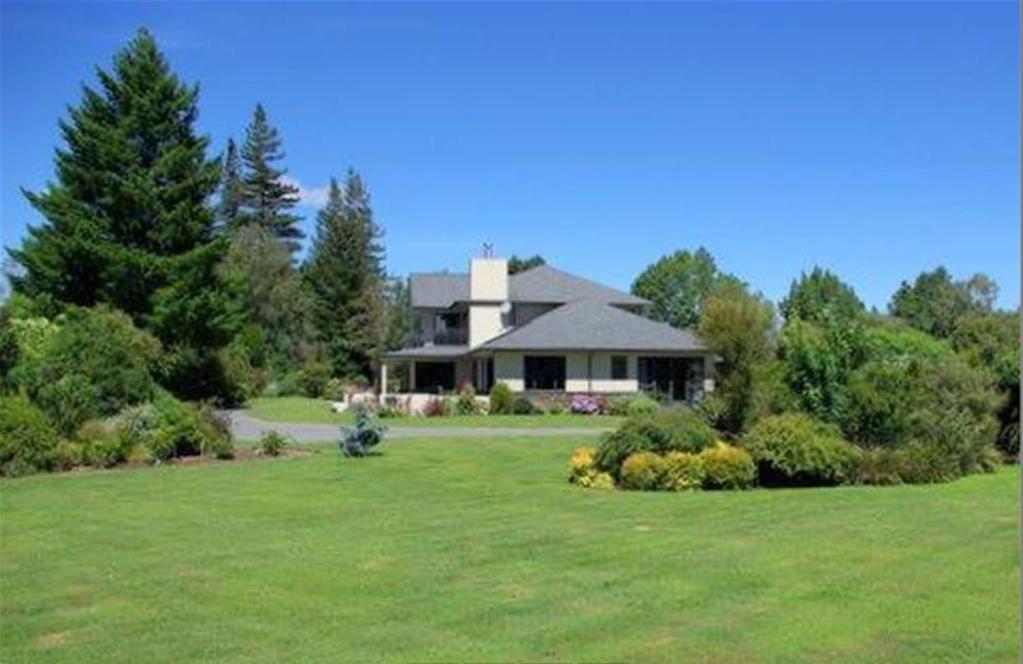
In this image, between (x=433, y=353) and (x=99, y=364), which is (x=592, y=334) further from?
(x=99, y=364)

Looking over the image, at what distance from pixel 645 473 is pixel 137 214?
1535 inches

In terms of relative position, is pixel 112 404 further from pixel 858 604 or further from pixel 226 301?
pixel 858 604

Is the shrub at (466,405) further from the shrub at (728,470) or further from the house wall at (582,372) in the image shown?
the shrub at (728,470)

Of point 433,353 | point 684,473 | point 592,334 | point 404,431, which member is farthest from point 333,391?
point 684,473

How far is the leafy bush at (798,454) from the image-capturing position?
18109 millimetres

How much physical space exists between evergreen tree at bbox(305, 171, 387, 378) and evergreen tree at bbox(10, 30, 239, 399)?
96.0ft

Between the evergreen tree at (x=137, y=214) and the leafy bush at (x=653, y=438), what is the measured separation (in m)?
34.3

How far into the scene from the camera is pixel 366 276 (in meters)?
90.6

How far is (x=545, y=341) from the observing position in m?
52.8

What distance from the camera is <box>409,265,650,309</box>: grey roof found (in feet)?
202

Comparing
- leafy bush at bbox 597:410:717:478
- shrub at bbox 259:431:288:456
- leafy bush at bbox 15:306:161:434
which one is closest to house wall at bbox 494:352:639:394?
leafy bush at bbox 15:306:161:434

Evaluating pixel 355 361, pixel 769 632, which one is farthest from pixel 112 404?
pixel 355 361

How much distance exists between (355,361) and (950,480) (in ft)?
228

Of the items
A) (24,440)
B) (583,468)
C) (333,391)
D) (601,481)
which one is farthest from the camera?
(333,391)
